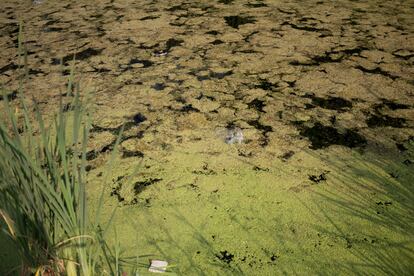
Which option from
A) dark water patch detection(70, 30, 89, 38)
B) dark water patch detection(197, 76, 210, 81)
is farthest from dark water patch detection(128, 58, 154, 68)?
dark water patch detection(70, 30, 89, 38)

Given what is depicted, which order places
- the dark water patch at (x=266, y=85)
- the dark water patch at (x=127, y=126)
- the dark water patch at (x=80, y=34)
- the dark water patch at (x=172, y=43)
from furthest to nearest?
the dark water patch at (x=80, y=34)
the dark water patch at (x=172, y=43)
the dark water patch at (x=266, y=85)
the dark water patch at (x=127, y=126)

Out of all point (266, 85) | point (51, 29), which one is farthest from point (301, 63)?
point (51, 29)

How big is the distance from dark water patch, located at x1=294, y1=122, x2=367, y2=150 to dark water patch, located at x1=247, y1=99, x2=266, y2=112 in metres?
0.24

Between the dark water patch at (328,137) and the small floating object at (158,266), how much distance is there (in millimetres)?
853

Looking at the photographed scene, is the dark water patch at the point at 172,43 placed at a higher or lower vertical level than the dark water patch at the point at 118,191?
higher

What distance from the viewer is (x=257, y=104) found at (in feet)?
6.24

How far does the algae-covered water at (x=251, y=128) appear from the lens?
117 cm

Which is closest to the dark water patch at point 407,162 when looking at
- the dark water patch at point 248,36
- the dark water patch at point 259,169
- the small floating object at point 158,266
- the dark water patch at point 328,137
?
the dark water patch at point 328,137

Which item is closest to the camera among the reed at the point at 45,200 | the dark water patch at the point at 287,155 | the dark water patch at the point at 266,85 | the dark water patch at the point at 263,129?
the reed at the point at 45,200

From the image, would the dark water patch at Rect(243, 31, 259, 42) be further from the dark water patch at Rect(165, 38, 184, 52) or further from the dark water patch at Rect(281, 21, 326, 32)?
the dark water patch at Rect(165, 38, 184, 52)

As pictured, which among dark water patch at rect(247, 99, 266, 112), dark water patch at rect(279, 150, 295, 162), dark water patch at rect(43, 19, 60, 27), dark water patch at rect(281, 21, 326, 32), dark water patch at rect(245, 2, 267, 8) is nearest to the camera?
dark water patch at rect(279, 150, 295, 162)

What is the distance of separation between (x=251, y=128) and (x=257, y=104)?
22cm

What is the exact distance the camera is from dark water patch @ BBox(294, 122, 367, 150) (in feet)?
5.24

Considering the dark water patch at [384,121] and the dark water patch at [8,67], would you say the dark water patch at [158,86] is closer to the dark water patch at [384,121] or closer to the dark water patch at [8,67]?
the dark water patch at [8,67]
